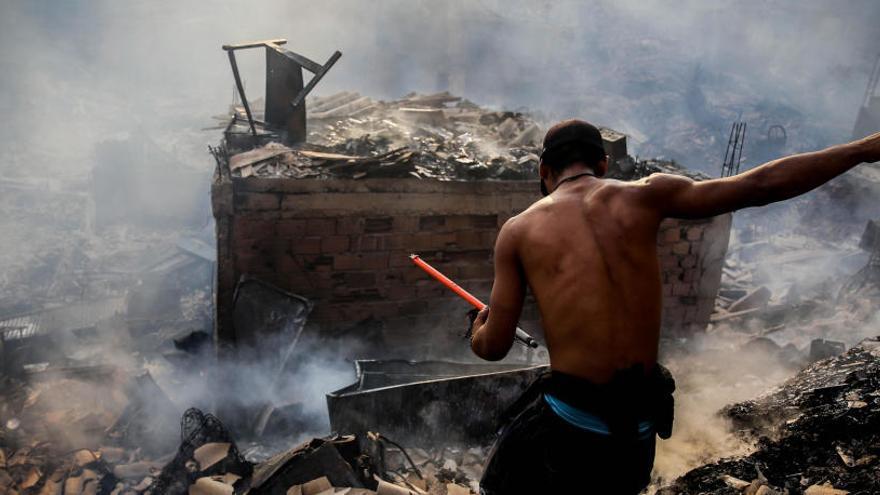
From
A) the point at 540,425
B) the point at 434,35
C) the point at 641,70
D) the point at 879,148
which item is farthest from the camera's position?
the point at 641,70

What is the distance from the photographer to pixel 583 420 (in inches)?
100

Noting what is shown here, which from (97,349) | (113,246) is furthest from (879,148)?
(113,246)

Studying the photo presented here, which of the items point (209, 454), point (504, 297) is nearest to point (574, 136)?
point (504, 297)

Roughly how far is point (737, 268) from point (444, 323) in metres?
12.7

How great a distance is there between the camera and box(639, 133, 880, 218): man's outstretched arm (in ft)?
7.52

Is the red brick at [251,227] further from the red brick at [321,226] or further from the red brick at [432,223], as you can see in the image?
the red brick at [432,223]

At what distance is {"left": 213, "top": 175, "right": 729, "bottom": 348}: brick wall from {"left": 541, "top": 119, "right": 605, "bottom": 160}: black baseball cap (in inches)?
186

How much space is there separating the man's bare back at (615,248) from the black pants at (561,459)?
0.31 meters

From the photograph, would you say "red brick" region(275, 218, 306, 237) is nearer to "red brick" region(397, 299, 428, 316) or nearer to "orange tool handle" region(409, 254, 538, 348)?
"red brick" region(397, 299, 428, 316)

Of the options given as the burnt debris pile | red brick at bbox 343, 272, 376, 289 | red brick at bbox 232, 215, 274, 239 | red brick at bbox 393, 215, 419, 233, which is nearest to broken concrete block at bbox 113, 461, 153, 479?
red brick at bbox 232, 215, 274, 239

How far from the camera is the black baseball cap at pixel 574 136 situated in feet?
8.75

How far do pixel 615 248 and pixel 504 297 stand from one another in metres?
0.56

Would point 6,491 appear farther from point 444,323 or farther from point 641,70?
point 641,70

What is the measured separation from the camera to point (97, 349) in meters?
10.5
